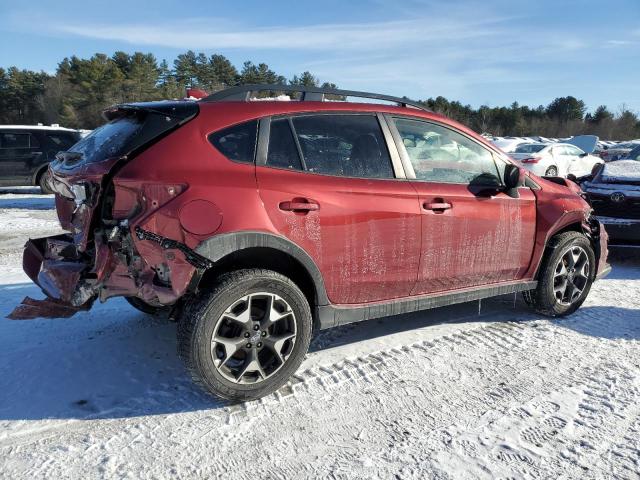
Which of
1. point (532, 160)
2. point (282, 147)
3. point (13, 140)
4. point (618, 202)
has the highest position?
point (13, 140)

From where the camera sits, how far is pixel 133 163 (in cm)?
279

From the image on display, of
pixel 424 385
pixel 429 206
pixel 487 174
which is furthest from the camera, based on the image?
pixel 487 174

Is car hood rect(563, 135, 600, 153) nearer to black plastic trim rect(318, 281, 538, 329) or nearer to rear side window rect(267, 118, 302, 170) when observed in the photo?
black plastic trim rect(318, 281, 538, 329)

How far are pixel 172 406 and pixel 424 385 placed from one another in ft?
5.10

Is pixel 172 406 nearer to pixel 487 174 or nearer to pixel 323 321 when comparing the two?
pixel 323 321

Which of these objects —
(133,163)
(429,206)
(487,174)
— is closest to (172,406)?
(133,163)

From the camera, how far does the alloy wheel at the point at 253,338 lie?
290 centimetres

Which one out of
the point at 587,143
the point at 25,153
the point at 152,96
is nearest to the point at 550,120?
the point at 587,143

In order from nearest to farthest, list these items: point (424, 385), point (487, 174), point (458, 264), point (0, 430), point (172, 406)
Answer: point (0, 430) < point (172, 406) < point (424, 385) < point (458, 264) < point (487, 174)

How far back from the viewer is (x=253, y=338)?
2.96 meters

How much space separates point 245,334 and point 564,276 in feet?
9.87

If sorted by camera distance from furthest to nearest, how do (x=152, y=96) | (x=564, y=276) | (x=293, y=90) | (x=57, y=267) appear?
(x=152, y=96) < (x=564, y=276) < (x=293, y=90) < (x=57, y=267)

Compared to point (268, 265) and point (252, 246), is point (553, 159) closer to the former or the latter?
point (268, 265)

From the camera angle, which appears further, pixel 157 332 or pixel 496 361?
pixel 157 332
